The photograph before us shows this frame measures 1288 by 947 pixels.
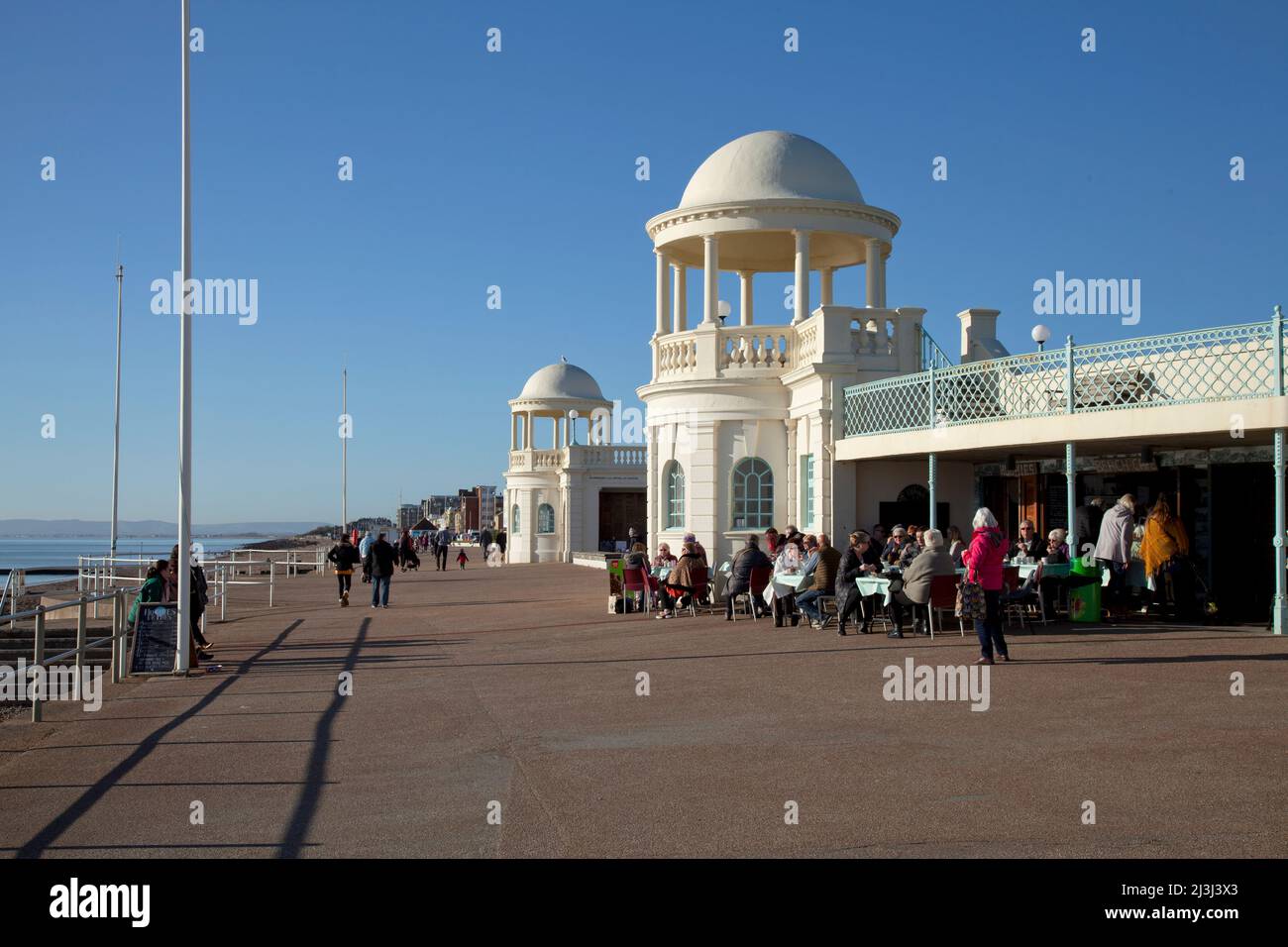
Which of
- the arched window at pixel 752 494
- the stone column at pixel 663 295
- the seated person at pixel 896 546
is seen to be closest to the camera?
the seated person at pixel 896 546

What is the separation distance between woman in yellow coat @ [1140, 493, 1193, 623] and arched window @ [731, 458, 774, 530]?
749 centimetres

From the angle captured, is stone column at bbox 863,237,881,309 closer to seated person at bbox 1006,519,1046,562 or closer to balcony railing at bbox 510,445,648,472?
seated person at bbox 1006,519,1046,562

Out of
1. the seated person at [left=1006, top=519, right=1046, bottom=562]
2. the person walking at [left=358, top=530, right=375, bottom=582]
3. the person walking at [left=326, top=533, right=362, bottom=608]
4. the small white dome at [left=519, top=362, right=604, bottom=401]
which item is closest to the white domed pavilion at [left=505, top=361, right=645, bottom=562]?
the small white dome at [left=519, top=362, right=604, bottom=401]

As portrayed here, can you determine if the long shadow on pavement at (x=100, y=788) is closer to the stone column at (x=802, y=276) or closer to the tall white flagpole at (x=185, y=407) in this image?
the tall white flagpole at (x=185, y=407)

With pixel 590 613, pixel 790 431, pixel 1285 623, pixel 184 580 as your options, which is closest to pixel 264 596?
pixel 590 613

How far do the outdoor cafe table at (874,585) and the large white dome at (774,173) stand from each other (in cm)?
866

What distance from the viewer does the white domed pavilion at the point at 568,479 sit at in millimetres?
51500

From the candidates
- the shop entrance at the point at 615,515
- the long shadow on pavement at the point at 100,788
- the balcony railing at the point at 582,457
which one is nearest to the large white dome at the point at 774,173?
Answer: the long shadow on pavement at the point at 100,788

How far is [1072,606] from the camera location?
16453 mm

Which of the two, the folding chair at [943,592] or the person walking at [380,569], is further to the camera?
the person walking at [380,569]

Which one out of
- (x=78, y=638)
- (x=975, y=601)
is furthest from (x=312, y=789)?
(x=975, y=601)

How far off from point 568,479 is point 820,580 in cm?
3494

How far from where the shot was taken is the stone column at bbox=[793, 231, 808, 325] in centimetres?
2217

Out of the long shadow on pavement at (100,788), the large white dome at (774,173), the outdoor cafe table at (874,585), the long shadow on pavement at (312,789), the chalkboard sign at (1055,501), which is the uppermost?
the large white dome at (774,173)
